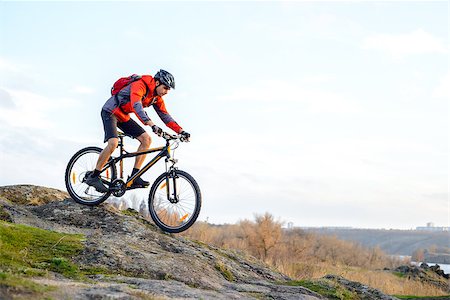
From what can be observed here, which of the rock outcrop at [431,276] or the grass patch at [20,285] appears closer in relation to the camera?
the grass patch at [20,285]

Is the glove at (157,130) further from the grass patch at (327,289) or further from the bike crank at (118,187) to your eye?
the grass patch at (327,289)

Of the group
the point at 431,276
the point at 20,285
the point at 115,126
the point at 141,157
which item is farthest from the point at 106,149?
the point at 431,276

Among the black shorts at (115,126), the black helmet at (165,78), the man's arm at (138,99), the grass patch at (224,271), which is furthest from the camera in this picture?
the black shorts at (115,126)

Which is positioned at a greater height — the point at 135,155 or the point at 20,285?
the point at 135,155

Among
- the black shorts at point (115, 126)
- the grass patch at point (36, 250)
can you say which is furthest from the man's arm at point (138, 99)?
the grass patch at point (36, 250)

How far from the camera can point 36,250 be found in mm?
7184

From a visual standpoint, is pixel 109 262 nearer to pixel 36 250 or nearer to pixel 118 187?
pixel 36 250

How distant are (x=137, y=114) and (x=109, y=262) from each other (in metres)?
2.68

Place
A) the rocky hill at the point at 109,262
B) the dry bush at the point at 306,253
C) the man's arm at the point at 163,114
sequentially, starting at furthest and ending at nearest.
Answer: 1. the dry bush at the point at 306,253
2. the man's arm at the point at 163,114
3. the rocky hill at the point at 109,262

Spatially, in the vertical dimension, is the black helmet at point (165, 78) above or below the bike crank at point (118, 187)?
above

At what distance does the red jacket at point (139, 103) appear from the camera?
350 inches

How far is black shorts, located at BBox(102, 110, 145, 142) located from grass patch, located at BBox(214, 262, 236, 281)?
2749 mm

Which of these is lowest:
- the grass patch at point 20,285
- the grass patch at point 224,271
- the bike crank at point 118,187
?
the grass patch at point 20,285

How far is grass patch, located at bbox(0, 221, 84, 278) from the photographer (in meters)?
6.39
